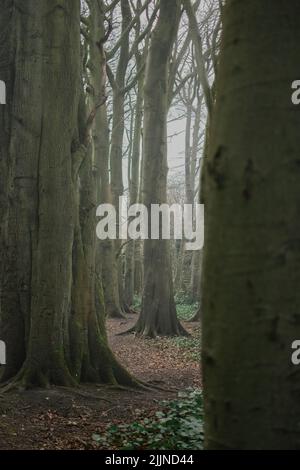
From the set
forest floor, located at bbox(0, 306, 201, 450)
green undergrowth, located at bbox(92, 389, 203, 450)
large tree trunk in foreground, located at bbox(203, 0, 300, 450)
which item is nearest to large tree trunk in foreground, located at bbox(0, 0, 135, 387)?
forest floor, located at bbox(0, 306, 201, 450)

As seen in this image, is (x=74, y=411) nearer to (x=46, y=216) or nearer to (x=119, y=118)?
(x=46, y=216)

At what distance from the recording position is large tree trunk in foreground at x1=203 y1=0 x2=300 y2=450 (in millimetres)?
2207

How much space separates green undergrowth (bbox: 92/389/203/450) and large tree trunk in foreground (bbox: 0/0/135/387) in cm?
170

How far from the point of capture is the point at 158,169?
15.7 metres

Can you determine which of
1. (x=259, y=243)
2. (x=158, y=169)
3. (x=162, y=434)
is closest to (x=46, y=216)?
(x=162, y=434)

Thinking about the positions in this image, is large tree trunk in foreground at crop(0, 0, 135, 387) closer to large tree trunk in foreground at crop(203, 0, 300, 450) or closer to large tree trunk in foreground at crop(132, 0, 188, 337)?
large tree trunk in foreground at crop(203, 0, 300, 450)

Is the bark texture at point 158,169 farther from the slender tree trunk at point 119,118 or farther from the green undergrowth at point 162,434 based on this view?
the green undergrowth at point 162,434

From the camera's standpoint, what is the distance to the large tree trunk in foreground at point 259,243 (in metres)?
2.21

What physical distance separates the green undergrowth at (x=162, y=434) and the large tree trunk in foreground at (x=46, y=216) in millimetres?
1696

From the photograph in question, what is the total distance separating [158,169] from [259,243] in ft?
44.7

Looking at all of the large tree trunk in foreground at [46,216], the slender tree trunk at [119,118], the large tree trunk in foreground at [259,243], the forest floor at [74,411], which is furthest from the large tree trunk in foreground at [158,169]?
the large tree trunk in foreground at [259,243]

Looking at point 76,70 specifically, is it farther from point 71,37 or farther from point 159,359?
point 159,359

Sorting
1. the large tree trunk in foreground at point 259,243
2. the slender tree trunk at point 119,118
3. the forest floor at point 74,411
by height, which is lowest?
the forest floor at point 74,411
